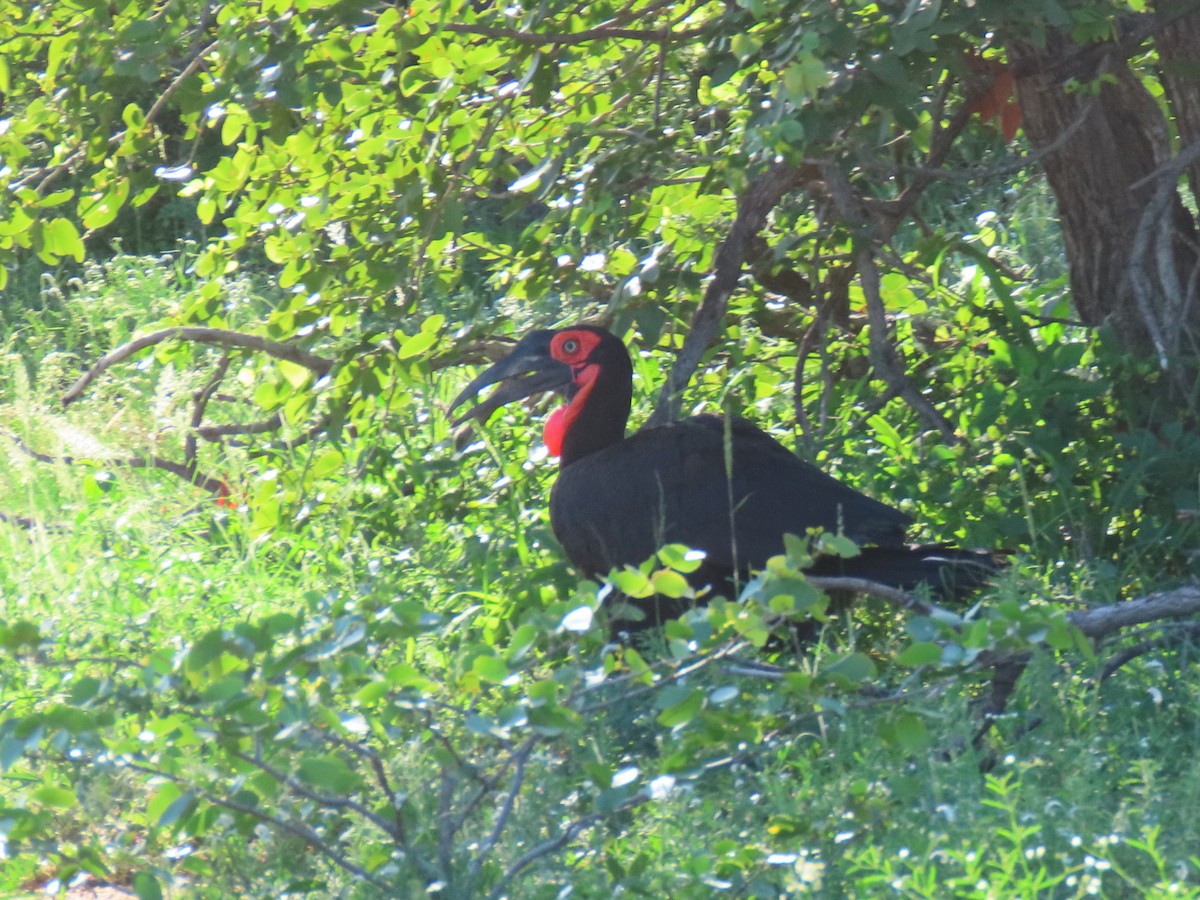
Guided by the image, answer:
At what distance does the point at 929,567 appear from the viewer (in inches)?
124

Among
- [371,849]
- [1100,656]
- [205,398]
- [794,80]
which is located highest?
[794,80]

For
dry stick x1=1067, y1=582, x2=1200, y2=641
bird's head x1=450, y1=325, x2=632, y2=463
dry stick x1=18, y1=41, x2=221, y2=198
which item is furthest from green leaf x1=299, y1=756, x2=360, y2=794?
bird's head x1=450, y1=325, x2=632, y2=463

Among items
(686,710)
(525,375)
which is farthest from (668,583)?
(525,375)

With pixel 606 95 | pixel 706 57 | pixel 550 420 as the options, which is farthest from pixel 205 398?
pixel 706 57

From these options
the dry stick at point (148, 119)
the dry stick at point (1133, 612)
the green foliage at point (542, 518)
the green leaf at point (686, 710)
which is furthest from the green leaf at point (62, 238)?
the dry stick at point (1133, 612)

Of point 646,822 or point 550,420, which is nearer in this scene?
point 646,822

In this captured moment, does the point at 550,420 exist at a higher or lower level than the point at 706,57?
lower

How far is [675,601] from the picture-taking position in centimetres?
342

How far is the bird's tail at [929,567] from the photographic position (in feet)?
10.2

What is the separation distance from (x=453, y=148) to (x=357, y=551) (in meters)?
1.13

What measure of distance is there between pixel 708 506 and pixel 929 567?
0.51 m

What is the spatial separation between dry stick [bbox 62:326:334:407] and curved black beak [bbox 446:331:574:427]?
412 mm

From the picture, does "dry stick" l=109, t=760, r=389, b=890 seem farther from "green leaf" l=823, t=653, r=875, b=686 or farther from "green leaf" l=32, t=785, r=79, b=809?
"green leaf" l=823, t=653, r=875, b=686

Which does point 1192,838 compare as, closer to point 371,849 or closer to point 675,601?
point 371,849
